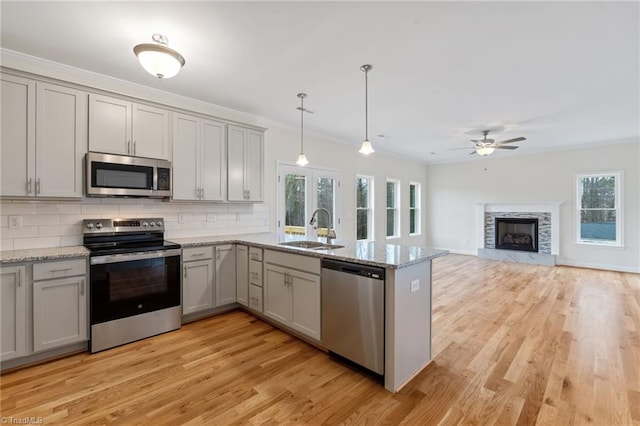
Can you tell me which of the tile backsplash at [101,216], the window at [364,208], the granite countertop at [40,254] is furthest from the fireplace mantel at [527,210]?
the granite countertop at [40,254]

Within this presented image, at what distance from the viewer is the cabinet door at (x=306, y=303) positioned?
2.68 meters

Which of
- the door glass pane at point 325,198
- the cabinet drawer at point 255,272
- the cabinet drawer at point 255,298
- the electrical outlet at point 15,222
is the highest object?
the door glass pane at point 325,198

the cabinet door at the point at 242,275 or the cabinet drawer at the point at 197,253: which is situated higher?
the cabinet drawer at the point at 197,253

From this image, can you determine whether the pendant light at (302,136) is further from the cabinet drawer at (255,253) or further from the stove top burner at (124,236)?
the stove top burner at (124,236)

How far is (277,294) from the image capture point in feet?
10.2

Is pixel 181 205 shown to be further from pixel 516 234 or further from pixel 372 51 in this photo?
pixel 516 234

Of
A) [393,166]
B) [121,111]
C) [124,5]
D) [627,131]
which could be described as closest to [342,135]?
[393,166]

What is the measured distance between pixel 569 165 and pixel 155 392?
27.5ft

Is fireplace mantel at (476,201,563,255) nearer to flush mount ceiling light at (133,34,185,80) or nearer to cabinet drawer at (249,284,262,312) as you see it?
cabinet drawer at (249,284,262,312)

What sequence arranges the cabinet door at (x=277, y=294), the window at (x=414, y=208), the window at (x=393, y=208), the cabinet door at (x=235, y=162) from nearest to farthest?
1. the cabinet door at (x=277, y=294)
2. the cabinet door at (x=235, y=162)
3. the window at (x=393, y=208)
4. the window at (x=414, y=208)

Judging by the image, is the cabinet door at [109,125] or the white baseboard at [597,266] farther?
the white baseboard at [597,266]

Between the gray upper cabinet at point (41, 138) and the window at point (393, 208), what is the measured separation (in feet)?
20.1

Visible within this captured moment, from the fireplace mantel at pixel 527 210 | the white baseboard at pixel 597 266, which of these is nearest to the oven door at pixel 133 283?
the fireplace mantel at pixel 527 210

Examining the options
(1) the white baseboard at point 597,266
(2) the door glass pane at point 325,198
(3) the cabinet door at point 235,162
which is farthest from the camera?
(1) the white baseboard at point 597,266
